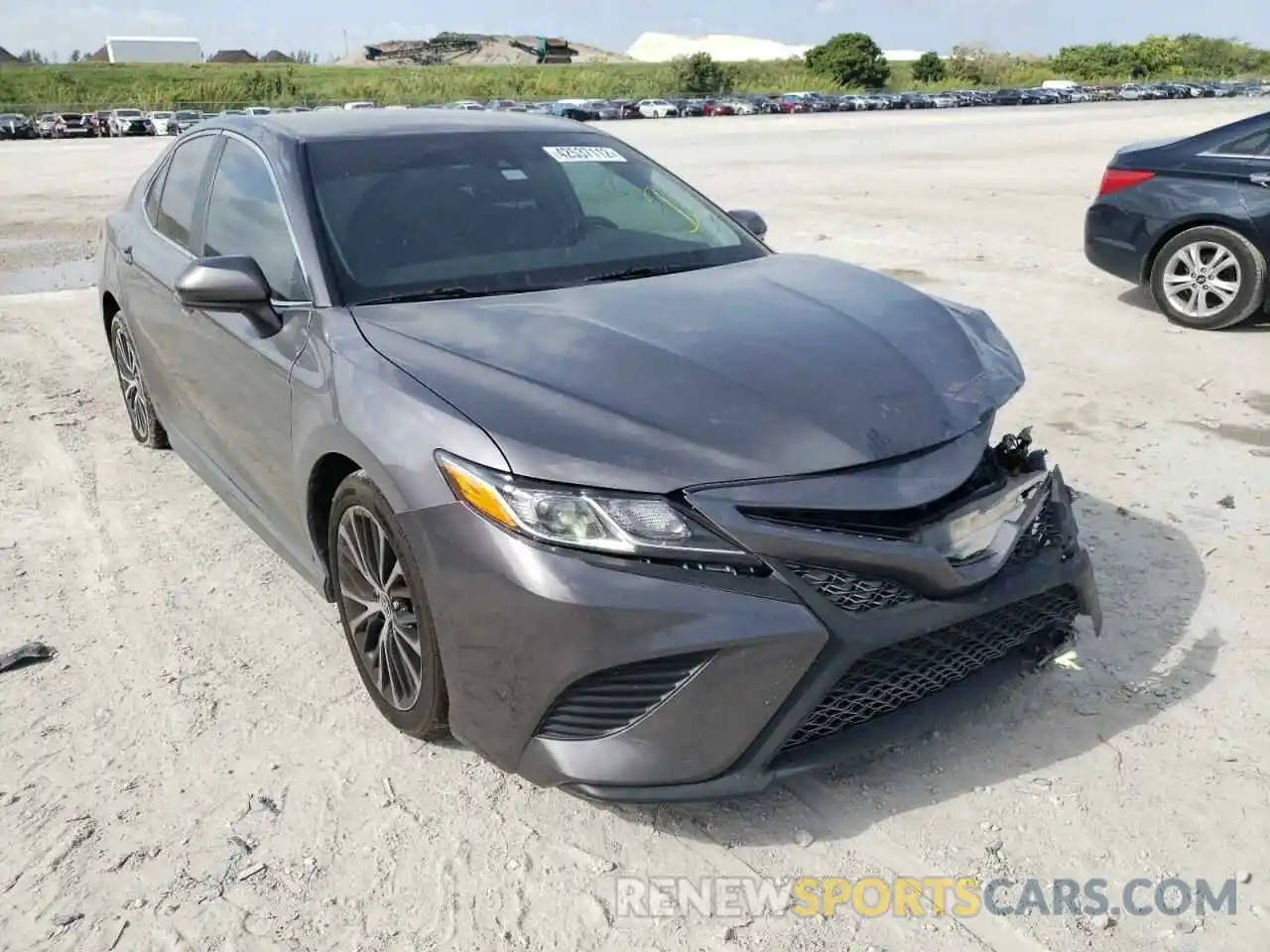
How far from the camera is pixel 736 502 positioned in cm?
230

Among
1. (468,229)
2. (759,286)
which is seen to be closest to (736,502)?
(759,286)

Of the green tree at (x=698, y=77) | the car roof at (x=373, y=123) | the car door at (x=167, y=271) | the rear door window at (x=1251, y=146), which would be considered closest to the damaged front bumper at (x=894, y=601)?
the car roof at (x=373, y=123)

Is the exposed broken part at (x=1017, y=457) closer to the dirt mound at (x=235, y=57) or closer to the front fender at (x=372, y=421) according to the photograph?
the front fender at (x=372, y=421)

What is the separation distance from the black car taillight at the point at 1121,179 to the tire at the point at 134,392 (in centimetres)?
648

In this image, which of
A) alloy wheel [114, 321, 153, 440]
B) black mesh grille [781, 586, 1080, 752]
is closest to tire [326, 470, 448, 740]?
black mesh grille [781, 586, 1080, 752]

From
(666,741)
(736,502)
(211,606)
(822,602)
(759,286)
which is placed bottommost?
(211,606)

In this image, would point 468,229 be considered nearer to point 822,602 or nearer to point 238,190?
point 238,190

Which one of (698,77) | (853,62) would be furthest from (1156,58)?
(698,77)

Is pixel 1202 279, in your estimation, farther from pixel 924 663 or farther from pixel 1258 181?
pixel 924 663

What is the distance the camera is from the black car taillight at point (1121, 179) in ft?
24.8

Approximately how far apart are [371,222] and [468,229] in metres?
0.31

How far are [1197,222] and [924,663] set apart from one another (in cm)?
610

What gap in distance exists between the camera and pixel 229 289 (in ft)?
10.3

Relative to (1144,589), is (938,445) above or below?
above
